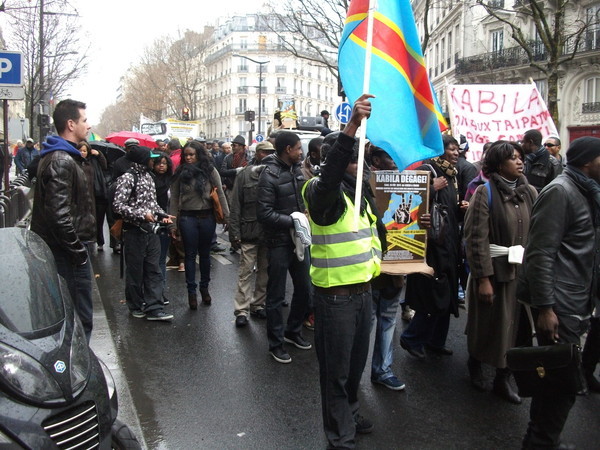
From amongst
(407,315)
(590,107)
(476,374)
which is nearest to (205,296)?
(407,315)

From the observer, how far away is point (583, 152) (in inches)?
139

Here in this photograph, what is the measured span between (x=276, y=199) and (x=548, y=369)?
9.35ft

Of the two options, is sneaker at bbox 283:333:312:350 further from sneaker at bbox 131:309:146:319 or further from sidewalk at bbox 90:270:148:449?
sneaker at bbox 131:309:146:319

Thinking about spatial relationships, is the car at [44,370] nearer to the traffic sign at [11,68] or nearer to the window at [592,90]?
the traffic sign at [11,68]

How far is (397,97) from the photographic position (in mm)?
3777

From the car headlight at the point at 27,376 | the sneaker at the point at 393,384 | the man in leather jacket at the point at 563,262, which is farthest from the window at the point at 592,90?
the car headlight at the point at 27,376

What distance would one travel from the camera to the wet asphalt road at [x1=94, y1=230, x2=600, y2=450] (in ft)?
12.7

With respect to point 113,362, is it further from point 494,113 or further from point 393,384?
point 494,113

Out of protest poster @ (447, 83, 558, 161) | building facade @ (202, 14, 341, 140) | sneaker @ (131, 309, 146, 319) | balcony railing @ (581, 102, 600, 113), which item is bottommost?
sneaker @ (131, 309, 146, 319)

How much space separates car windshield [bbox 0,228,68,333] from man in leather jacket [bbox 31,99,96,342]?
3.68 feet

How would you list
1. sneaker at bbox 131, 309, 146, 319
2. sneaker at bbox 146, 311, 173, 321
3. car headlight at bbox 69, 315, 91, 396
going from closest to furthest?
car headlight at bbox 69, 315, 91, 396
sneaker at bbox 146, 311, 173, 321
sneaker at bbox 131, 309, 146, 319

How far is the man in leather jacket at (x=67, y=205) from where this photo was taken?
168 inches

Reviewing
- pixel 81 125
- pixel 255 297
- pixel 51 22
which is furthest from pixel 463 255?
pixel 51 22

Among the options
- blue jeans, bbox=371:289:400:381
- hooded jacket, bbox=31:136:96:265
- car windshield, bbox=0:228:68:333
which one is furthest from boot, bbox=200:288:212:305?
car windshield, bbox=0:228:68:333
